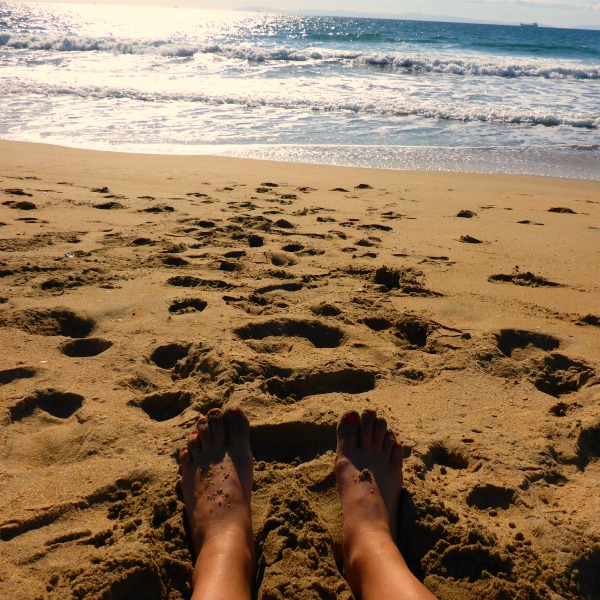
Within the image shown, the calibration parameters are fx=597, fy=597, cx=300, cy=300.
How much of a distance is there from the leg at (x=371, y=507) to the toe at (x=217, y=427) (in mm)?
383

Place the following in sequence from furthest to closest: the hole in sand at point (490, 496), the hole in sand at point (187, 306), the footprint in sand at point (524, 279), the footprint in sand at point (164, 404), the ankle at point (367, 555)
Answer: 1. the footprint in sand at point (524, 279)
2. the hole in sand at point (187, 306)
3. the footprint in sand at point (164, 404)
4. the hole in sand at point (490, 496)
5. the ankle at point (367, 555)

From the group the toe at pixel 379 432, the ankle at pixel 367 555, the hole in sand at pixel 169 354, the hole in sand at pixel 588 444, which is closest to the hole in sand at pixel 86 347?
the hole in sand at pixel 169 354

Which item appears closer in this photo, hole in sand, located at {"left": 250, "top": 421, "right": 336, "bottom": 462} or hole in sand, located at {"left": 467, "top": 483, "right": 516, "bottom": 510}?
hole in sand, located at {"left": 467, "top": 483, "right": 516, "bottom": 510}

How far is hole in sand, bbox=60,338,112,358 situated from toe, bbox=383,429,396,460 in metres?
1.25

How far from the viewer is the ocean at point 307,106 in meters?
7.34

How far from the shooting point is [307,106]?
33.4 ft

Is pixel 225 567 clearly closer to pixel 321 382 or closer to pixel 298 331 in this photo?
pixel 321 382

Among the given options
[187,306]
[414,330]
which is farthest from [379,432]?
[187,306]

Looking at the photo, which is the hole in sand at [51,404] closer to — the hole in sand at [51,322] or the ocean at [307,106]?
the hole in sand at [51,322]

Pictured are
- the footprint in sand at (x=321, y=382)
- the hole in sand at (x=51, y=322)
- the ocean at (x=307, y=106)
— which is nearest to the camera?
the footprint in sand at (x=321, y=382)

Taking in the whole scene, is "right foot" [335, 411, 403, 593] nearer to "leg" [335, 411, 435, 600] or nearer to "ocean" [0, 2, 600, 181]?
"leg" [335, 411, 435, 600]

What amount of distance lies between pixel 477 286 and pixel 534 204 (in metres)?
2.26

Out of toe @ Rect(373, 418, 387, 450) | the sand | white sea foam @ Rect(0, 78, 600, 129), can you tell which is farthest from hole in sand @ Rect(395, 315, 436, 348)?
white sea foam @ Rect(0, 78, 600, 129)

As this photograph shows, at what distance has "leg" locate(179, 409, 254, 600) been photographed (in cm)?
149
